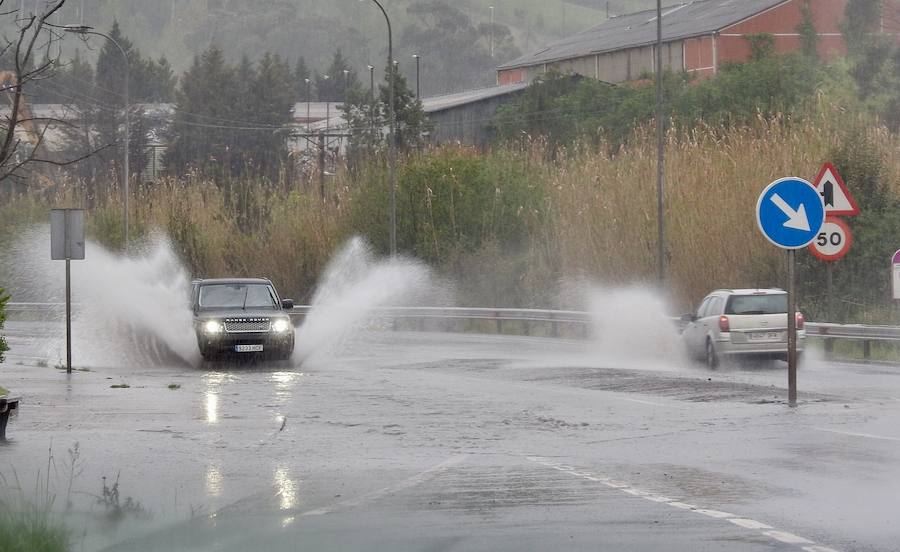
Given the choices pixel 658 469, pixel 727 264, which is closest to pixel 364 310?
pixel 727 264

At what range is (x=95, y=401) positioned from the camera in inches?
881

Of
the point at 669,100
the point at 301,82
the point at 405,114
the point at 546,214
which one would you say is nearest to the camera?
the point at 546,214

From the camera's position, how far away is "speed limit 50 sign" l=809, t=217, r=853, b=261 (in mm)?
29766

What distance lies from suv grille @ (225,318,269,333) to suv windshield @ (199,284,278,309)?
3.40 feet

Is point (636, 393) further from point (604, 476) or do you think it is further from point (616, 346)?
point (616, 346)

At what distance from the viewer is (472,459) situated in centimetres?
1527

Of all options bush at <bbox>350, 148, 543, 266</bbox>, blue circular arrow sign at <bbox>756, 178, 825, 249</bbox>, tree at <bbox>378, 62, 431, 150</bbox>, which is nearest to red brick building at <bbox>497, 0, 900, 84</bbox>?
tree at <bbox>378, 62, 431, 150</bbox>

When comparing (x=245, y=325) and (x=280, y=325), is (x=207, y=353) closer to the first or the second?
(x=245, y=325)

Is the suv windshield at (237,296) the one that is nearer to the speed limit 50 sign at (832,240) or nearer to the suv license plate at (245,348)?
the suv license plate at (245,348)

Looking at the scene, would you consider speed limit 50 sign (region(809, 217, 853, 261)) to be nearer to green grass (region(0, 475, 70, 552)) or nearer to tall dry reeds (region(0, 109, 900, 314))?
tall dry reeds (region(0, 109, 900, 314))

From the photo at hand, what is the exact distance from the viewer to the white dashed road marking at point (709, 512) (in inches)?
393

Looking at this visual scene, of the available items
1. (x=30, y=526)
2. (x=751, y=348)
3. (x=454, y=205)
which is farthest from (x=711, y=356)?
(x=454, y=205)

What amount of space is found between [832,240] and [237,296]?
11.8 meters

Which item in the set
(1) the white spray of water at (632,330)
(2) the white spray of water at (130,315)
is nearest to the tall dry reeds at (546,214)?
(1) the white spray of water at (632,330)
